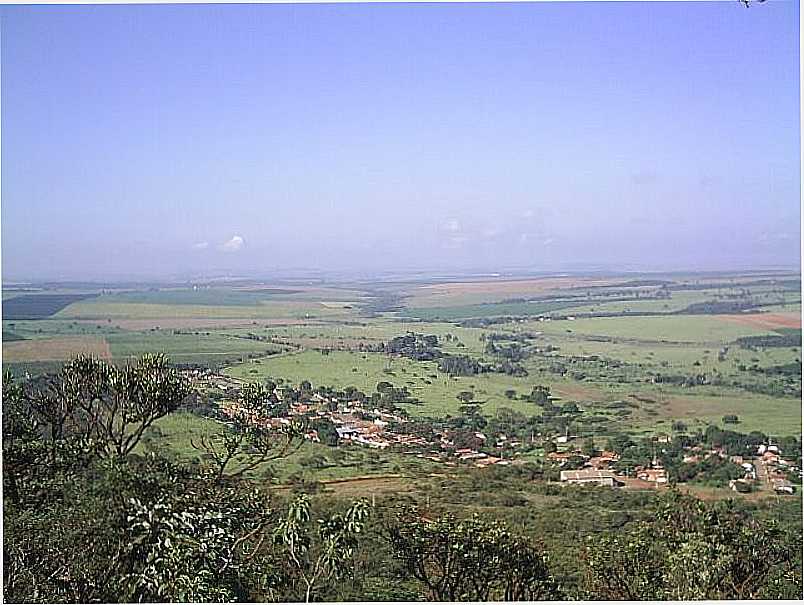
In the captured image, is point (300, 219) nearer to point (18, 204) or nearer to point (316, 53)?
point (316, 53)

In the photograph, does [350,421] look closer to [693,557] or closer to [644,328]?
[644,328]

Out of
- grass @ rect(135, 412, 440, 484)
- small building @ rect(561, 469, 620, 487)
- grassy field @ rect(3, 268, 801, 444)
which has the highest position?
grassy field @ rect(3, 268, 801, 444)

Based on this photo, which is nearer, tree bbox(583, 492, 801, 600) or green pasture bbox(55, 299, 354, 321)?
tree bbox(583, 492, 801, 600)

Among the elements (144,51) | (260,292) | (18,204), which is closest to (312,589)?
(260,292)

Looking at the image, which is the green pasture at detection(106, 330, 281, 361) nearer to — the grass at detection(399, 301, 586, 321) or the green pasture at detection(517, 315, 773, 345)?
the grass at detection(399, 301, 586, 321)

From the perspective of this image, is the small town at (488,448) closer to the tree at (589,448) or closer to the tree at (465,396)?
the tree at (589,448)

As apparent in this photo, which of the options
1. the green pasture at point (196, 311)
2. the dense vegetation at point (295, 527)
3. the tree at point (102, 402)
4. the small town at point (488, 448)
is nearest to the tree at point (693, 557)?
the dense vegetation at point (295, 527)

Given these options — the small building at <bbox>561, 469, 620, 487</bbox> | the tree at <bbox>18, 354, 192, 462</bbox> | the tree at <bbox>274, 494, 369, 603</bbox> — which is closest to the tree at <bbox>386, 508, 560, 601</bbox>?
the tree at <bbox>274, 494, 369, 603</bbox>
